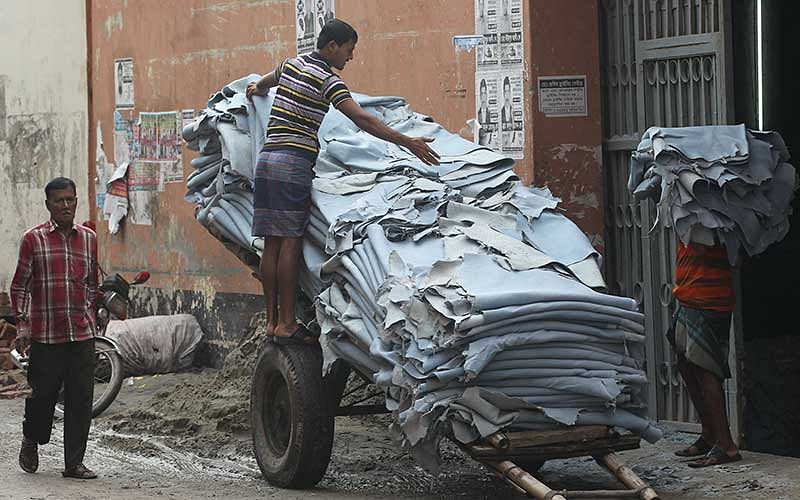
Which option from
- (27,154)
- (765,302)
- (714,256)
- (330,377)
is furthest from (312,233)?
(27,154)

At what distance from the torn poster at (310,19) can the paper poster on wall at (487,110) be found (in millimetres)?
1889

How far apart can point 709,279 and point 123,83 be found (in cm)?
771

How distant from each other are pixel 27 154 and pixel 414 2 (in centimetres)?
782

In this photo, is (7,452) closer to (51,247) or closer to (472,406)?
(51,247)

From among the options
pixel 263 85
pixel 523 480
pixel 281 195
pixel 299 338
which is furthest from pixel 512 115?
pixel 523 480

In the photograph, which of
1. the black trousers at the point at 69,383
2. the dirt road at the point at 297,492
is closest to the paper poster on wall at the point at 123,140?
the dirt road at the point at 297,492

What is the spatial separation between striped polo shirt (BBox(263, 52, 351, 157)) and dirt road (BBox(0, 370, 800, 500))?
184 centimetres

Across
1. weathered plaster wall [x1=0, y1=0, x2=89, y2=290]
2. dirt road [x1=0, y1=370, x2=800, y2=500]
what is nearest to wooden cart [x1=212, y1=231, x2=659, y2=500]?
dirt road [x1=0, y1=370, x2=800, y2=500]

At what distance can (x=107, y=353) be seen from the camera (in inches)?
445

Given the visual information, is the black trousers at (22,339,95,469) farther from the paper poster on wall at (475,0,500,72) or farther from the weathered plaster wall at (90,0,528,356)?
the paper poster on wall at (475,0,500,72)

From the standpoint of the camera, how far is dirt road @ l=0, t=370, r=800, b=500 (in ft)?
25.4

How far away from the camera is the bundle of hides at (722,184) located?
7.67 m

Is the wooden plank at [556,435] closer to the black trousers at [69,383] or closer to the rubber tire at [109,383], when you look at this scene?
the black trousers at [69,383]

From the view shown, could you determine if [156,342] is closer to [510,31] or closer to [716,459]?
[510,31]
